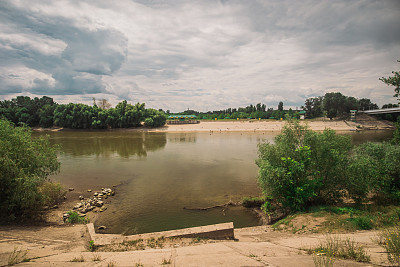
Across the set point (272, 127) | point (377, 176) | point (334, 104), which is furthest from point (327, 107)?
point (377, 176)

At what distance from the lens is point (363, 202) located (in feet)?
48.8

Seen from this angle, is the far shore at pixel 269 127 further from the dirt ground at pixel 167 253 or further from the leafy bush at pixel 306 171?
the dirt ground at pixel 167 253

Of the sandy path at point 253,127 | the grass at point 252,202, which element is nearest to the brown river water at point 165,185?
the grass at point 252,202

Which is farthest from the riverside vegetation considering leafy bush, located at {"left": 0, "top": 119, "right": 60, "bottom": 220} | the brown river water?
leafy bush, located at {"left": 0, "top": 119, "right": 60, "bottom": 220}

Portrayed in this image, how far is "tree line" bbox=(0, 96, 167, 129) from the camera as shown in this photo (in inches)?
3585

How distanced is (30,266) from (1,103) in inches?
5601

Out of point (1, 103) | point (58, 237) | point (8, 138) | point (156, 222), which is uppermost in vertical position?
point (1, 103)

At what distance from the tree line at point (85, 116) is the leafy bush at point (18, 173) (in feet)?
259

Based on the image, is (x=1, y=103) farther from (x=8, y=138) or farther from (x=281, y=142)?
(x=281, y=142)

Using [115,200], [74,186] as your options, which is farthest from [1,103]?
[115,200]

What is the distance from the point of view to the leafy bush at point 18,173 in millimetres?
12586

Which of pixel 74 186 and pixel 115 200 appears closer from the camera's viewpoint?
pixel 115 200

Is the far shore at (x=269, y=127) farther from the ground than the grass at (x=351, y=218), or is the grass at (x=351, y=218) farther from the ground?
the far shore at (x=269, y=127)

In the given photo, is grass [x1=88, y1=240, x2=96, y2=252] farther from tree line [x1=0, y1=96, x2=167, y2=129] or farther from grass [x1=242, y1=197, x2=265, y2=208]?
tree line [x1=0, y1=96, x2=167, y2=129]
